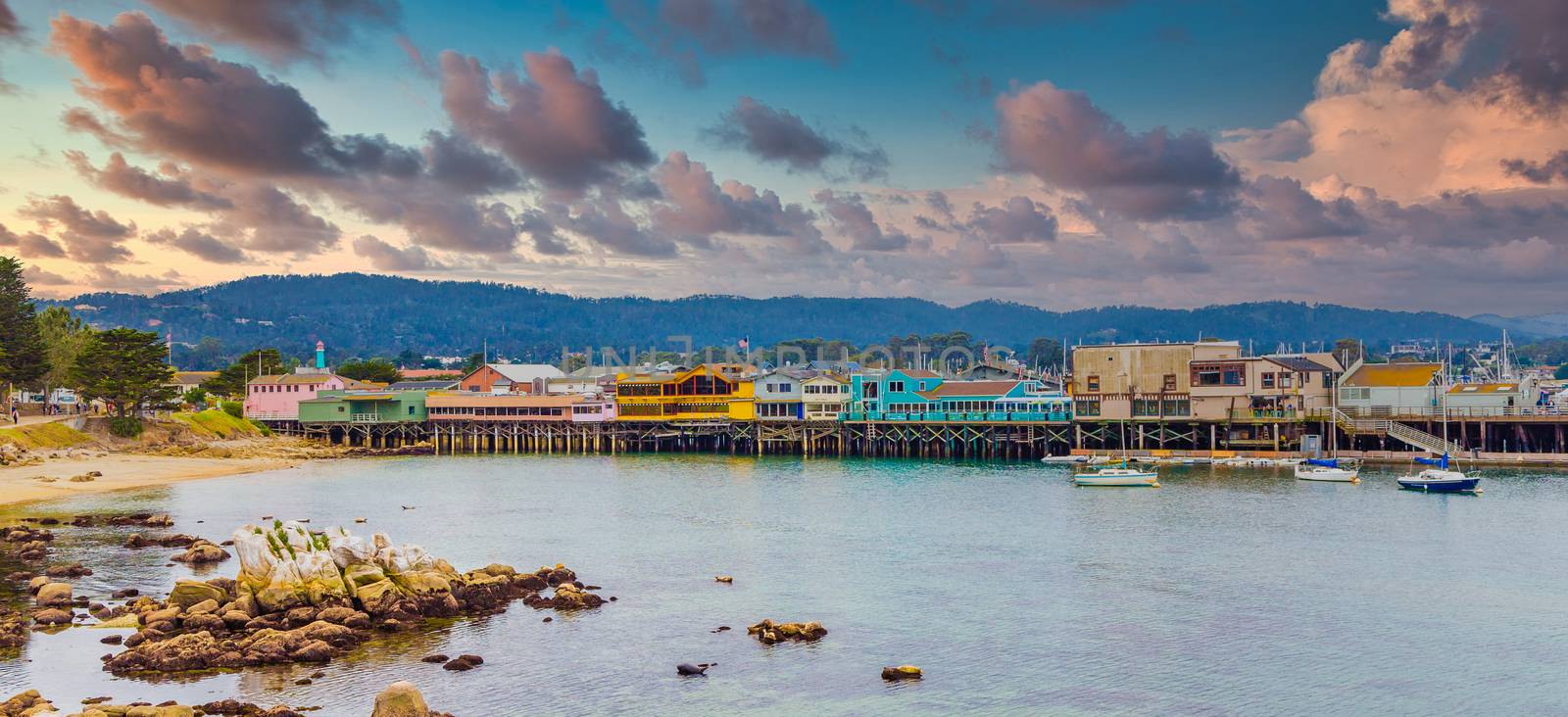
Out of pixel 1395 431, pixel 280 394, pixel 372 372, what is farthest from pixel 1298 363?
pixel 372 372

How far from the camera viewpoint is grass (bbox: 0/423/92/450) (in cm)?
6556

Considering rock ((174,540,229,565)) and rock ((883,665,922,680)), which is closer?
rock ((883,665,922,680))

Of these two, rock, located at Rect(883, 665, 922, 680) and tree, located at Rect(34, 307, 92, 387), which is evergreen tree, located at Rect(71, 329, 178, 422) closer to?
tree, located at Rect(34, 307, 92, 387)

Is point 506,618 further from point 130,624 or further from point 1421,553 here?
point 1421,553

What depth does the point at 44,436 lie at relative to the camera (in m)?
68.9

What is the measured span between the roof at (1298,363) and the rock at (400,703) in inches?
2501

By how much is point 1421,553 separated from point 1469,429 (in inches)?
1394

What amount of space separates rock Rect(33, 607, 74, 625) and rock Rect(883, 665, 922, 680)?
1941 cm

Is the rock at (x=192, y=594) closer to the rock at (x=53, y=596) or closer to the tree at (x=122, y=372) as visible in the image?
the rock at (x=53, y=596)

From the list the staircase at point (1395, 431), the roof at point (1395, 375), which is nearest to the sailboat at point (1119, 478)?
the staircase at point (1395, 431)

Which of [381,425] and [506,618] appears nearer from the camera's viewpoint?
[506,618]

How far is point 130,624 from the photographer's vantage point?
27.9 m

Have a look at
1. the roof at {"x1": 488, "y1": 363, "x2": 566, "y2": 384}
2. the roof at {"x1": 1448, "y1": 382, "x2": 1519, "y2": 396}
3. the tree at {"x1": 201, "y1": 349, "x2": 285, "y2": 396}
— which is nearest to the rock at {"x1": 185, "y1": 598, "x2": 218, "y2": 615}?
the roof at {"x1": 1448, "y1": 382, "x2": 1519, "y2": 396}

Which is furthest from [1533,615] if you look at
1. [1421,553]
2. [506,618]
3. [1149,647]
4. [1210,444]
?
[1210,444]
